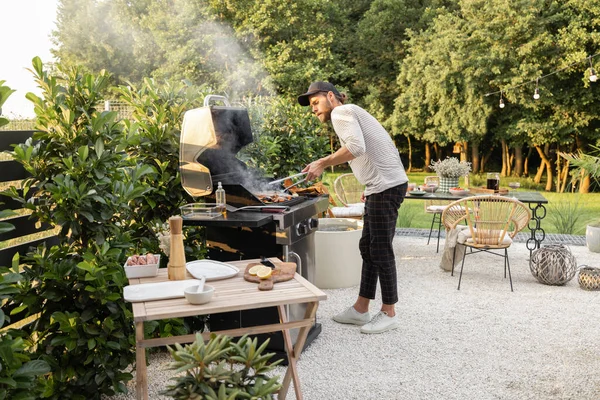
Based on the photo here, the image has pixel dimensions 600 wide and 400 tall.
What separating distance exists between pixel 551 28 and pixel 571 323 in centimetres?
1530

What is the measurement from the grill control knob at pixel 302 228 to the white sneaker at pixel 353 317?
2.99 feet

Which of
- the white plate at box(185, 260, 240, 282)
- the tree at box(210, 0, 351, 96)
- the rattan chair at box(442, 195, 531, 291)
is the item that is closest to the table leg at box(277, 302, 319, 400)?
the white plate at box(185, 260, 240, 282)

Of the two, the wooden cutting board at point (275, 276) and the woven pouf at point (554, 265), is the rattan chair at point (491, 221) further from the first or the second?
the wooden cutting board at point (275, 276)

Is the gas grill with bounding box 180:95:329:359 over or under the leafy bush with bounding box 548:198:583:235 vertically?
over

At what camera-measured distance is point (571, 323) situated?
14.4ft

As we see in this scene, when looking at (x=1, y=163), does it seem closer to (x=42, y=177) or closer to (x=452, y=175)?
(x=42, y=177)

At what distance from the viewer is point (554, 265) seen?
5395 mm

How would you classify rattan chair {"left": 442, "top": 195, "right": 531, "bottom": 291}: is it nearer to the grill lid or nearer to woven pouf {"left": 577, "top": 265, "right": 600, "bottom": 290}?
woven pouf {"left": 577, "top": 265, "right": 600, "bottom": 290}

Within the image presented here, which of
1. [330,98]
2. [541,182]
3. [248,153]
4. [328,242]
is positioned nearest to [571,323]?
[328,242]

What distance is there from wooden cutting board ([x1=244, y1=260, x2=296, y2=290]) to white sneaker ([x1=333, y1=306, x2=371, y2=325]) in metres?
1.80

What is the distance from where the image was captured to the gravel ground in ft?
10.7

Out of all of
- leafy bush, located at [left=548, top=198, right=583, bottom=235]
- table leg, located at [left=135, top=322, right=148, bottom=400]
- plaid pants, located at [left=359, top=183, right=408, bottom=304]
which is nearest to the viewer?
table leg, located at [left=135, top=322, right=148, bottom=400]

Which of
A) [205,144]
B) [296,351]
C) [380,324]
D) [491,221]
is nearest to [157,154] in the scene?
[205,144]

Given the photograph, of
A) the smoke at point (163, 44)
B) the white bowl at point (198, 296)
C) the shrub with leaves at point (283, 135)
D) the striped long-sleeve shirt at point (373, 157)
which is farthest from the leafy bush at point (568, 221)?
the smoke at point (163, 44)
